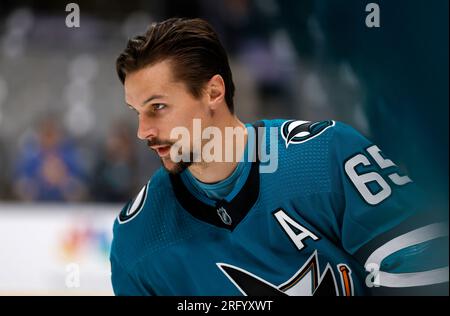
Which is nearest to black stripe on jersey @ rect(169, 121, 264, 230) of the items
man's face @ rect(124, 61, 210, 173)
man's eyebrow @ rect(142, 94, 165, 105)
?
man's face @ rect(124, 61, 210, 173)

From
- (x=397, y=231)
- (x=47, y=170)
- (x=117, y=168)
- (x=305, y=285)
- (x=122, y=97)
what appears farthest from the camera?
(x=47, y=170)

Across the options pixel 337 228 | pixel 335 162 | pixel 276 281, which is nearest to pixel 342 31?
pixel 335 162

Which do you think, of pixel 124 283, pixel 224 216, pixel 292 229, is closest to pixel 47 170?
pixel 124 283

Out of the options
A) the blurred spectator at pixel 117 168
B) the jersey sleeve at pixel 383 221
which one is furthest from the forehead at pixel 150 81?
the blurred spectator at pixel 117 168

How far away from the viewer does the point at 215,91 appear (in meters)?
1.50

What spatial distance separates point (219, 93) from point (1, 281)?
2.20m

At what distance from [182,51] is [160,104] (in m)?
0.12

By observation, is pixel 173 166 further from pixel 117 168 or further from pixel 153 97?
pixel 117 168

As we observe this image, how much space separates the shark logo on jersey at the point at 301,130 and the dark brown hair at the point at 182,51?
0.70 feet

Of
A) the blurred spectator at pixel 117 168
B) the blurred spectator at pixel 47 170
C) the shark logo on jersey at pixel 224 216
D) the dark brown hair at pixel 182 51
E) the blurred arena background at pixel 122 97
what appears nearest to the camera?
the blurred arena background at pixel 122 97

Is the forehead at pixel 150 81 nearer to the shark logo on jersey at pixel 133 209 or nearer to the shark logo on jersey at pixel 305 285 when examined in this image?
the shark logo on jersey at pixel 133 209

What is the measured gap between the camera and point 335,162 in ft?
4.78

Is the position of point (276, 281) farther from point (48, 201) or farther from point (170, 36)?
point (48, 201)

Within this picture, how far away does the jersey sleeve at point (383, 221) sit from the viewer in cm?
136
